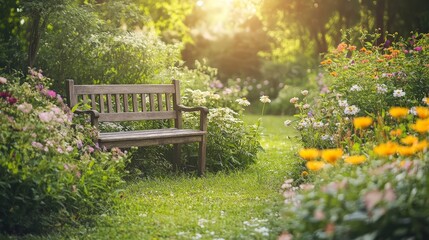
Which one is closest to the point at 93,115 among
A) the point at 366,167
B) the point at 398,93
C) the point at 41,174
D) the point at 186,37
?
the point at 41,174

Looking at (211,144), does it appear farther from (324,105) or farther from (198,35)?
(198,35)

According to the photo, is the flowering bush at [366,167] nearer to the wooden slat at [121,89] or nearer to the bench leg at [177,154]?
the bench leg at [177,154]

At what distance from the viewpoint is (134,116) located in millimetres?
6754

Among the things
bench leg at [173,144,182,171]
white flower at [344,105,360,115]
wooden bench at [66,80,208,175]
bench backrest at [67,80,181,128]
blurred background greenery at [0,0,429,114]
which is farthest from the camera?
blurred background greenery at [0,0,429,114]

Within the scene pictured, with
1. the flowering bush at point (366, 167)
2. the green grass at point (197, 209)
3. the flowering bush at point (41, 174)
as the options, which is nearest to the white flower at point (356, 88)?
the flowering bush at point (366, 167)

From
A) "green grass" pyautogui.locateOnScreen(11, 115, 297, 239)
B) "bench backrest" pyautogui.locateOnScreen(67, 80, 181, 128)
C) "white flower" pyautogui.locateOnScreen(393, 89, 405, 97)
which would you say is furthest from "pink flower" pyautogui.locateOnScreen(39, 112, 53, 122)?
"white flower" pyautogui.locateOnScreen(393, 89, 405, 97)

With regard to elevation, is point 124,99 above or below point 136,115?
above

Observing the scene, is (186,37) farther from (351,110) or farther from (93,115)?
(351,110)

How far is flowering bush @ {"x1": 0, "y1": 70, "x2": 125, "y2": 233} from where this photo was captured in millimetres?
4352

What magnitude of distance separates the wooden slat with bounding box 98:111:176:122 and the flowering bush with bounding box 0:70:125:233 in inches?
54.6

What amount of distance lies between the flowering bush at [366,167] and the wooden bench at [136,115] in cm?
130

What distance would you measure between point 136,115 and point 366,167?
134 inches

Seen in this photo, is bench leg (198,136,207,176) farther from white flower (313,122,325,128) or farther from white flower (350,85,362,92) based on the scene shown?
white flower (350,85,362,92)

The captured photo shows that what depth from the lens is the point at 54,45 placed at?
8.27 meters
